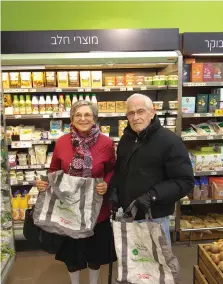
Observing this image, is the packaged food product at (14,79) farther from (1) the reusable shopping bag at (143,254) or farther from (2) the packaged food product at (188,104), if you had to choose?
(1) the reusable shopping bag at (143,254)

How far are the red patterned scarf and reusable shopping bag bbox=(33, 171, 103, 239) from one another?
0.09 meters

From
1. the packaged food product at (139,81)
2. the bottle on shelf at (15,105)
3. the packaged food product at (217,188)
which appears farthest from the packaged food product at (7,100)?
the packaged food product at (217,188)

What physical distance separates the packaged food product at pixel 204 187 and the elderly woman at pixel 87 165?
180 centimetres

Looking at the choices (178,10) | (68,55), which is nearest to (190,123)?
(178,10)

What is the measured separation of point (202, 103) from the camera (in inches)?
138

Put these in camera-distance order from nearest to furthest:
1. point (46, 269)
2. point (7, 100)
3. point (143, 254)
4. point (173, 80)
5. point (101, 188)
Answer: point (143, 254) → point (101, 188) → point (46, 269) → point (173, 80) → point (7, 100)

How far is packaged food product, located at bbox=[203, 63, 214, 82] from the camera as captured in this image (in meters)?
3.41

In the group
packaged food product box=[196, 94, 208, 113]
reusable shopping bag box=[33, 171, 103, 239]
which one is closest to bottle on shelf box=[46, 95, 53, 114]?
reusable shopping bag box=[33, 171, 103, 239]

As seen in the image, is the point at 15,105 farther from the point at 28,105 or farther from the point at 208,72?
the point at 208,72

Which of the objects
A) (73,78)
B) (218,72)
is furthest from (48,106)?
(218,72)

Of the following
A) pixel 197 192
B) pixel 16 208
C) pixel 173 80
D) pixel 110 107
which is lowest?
pixel 16 208

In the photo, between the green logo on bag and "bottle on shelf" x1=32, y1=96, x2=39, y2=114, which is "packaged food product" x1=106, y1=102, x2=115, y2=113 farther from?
the green logo on bag

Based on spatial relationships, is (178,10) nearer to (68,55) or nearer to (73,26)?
(73,26)

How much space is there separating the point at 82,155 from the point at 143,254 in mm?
859
